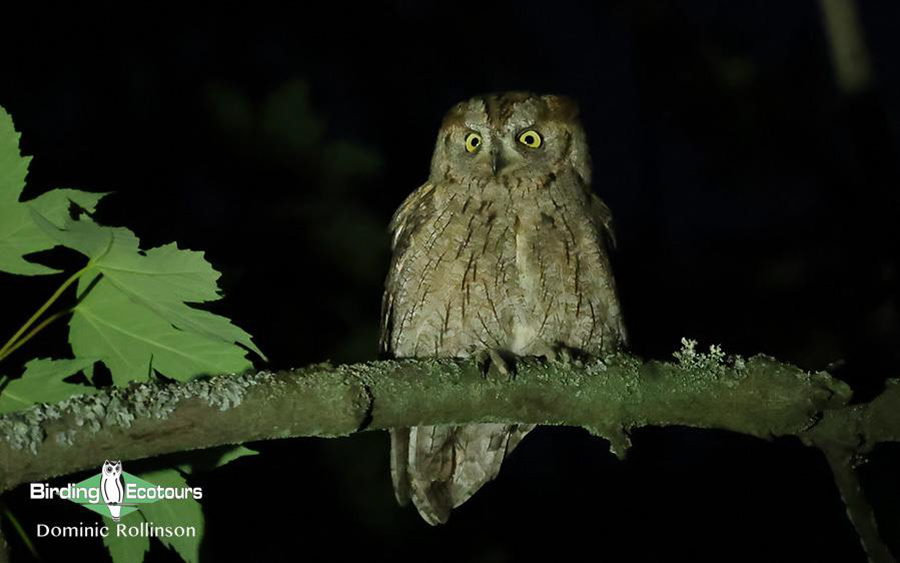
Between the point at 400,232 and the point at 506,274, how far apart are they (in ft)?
1.19

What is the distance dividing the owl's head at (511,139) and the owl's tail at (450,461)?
2.25ft

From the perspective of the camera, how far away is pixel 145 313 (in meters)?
1.23

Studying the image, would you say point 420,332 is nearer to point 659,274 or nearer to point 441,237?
point 441,237

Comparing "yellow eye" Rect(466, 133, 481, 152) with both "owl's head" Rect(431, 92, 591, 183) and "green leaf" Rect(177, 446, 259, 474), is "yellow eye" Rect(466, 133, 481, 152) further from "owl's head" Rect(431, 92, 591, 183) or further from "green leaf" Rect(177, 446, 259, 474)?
"green leaf" Rect(177, 446, 259, 474)

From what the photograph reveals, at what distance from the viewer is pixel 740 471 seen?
3.73 meters

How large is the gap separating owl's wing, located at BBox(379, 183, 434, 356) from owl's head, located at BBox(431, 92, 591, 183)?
0.29 feet

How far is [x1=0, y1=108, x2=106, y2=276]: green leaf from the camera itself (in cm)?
117

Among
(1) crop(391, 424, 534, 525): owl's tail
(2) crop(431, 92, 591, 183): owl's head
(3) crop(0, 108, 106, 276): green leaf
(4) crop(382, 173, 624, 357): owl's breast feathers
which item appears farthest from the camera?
(1) crop(391, 424, 534, 525): owl's tail

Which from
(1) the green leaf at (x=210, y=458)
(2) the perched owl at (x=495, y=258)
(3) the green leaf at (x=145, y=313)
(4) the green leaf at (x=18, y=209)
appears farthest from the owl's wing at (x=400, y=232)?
(4) the green leaf at (x=18, y=209)

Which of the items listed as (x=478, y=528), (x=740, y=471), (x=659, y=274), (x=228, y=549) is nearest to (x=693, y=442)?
(x=740, y=471)

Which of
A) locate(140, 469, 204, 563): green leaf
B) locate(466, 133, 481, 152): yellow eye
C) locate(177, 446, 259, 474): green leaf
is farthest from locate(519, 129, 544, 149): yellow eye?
locate(140, 469, 204, 563): green leaf

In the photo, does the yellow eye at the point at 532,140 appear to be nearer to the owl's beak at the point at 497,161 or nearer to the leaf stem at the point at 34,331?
the owl's beak at the point at 497,161

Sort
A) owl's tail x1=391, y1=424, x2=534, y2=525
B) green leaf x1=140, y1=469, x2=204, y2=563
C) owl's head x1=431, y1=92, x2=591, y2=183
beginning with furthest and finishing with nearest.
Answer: owl's tail x1=391, y1=424, x2=534, y2=525 → owl's head x1=431, y1=92, x2=591, y2=183 → green leaf x1=140, y1=469, x2=204, y2=563

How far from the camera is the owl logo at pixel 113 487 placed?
4.46ft
